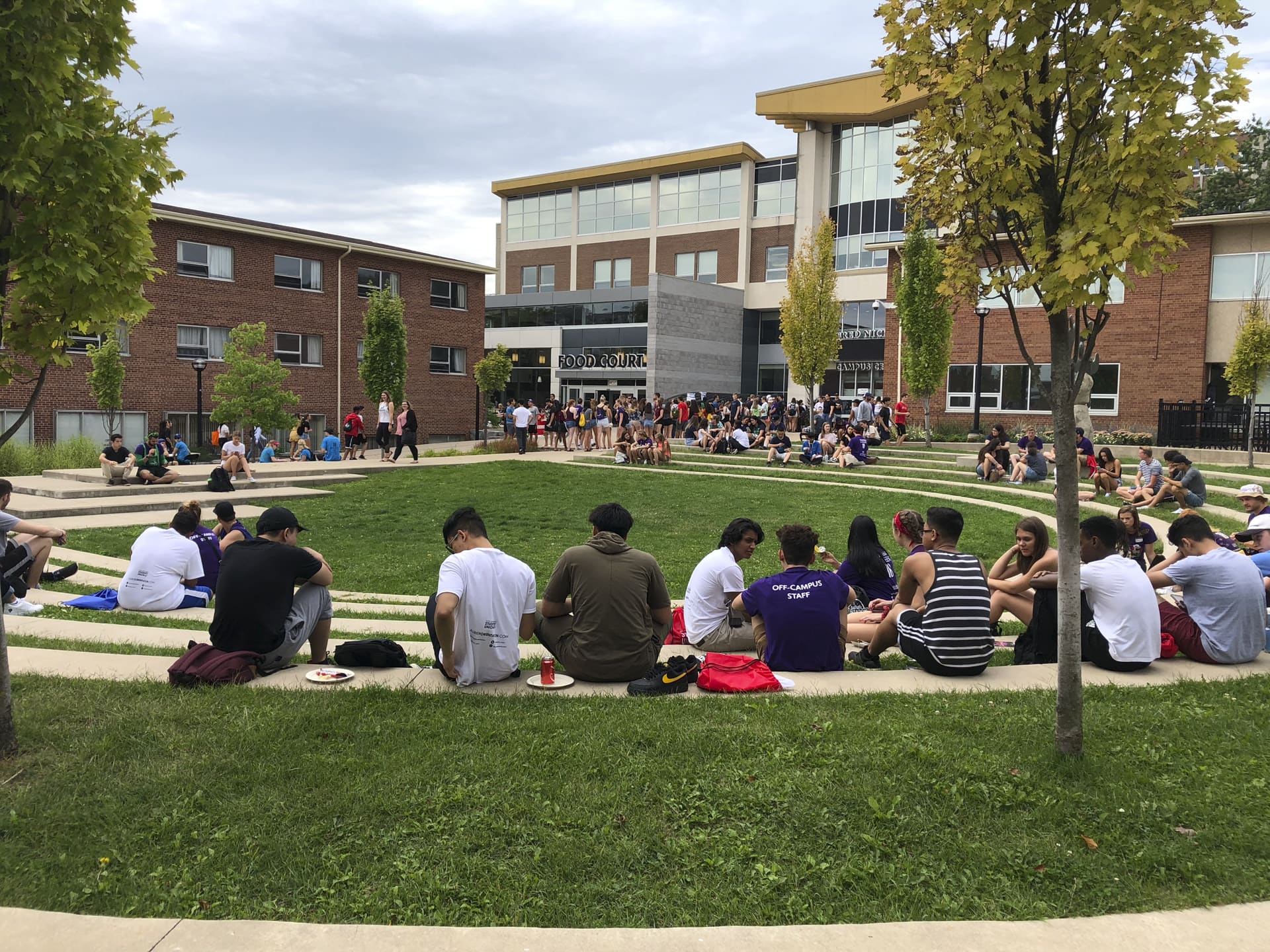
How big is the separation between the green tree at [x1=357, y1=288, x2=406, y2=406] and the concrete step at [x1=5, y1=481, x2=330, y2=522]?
11.2m

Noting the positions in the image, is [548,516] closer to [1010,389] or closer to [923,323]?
[923,323]

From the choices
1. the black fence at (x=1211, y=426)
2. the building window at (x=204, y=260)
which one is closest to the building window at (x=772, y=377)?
the black fence at (x=1211, y=426)

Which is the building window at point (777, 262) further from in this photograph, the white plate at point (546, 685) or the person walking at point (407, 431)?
the white plate at point (546, 685)

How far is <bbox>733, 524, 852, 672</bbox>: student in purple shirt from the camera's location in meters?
6.54

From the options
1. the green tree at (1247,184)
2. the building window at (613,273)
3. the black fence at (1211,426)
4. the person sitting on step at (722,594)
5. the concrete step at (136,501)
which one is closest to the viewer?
the person sitting on step at (722,594)

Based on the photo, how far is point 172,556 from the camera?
955cm

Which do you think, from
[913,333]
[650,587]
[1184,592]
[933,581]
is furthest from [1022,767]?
[913,333]

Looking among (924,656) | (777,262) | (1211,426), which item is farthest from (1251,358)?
(777,262)

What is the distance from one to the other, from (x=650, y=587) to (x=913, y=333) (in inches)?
1073

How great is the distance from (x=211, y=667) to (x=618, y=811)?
3245 mm

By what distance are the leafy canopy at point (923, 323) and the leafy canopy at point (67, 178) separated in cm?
2894

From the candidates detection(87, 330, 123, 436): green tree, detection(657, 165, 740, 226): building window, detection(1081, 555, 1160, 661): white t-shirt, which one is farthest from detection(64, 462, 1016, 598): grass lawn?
detection(657, 165, 740, 226): building window

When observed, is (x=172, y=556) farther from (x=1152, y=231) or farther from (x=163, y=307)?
(x=163, y=307)

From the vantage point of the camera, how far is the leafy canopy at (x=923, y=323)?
101 feet
